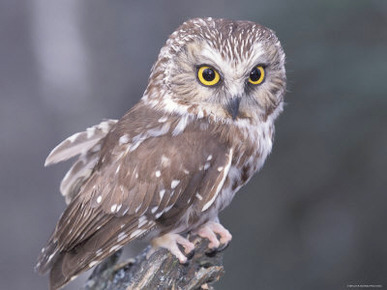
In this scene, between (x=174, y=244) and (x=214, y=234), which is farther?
(x=214, y=234)

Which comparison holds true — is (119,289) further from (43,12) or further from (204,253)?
(43,12)

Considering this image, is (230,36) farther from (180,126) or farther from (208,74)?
(180,126)

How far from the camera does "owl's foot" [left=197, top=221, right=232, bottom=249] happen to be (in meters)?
2.95

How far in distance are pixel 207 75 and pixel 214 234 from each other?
2.53ft

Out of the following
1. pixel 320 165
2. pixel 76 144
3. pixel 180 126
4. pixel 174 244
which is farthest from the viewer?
pixel 320 165

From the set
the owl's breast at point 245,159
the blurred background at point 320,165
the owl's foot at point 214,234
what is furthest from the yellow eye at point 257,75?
the blurred background at point 320,165

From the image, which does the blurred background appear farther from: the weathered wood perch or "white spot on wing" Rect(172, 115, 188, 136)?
the weathered wood perch

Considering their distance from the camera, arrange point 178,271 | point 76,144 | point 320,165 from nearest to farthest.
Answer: point 178,271, point 76,144, point 320,165

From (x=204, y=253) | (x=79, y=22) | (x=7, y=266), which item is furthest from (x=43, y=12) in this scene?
(x=204, y=253)

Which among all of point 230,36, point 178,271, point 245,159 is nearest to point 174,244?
point 178,271

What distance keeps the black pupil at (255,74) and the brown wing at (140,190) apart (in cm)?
34

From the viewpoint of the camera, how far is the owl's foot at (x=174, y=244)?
110 inches

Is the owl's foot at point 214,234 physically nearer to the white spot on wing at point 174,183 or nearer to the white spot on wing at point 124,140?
the white spot on wing at point 174,183

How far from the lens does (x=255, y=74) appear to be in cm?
299
